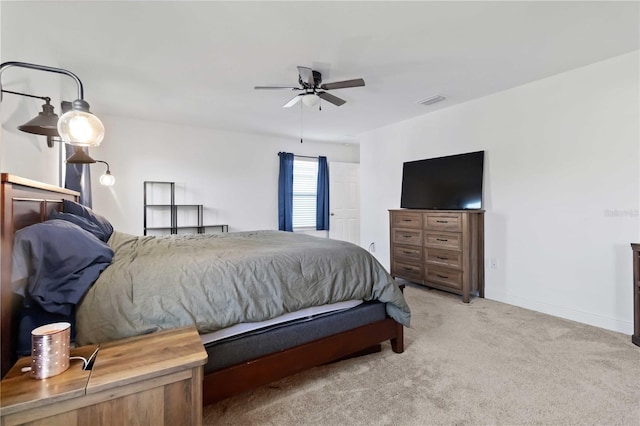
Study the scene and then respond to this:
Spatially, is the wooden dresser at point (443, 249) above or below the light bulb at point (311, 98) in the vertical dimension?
below

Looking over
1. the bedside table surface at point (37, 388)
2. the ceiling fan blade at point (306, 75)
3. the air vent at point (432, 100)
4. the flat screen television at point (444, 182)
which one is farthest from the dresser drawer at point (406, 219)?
the bedside table surface at point (37, 388)

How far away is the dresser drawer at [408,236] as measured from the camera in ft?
12.7

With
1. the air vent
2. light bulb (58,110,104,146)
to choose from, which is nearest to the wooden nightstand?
light bulb (58,110,104,146)

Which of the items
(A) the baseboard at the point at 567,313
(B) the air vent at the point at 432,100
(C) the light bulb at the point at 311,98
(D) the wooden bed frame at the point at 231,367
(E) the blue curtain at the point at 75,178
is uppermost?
(B) the air vent at the point at 432,100

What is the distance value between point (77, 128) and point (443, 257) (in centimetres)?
357

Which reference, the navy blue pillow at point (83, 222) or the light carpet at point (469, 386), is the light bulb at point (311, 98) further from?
the light carpet at point (469, 386)

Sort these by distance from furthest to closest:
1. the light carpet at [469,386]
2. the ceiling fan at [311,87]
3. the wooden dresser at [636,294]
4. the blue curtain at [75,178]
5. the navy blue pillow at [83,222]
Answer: the blue curtain at [75,178] < the ceiling fan at [311,87] < the wooden dresser at [636,294] < the navy blue pillow at [83,222] < the light carpet at [469,386]

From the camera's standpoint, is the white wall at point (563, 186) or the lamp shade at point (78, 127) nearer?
the lamp shade at point (78, 127)

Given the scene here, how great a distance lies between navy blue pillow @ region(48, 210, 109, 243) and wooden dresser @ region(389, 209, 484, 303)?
3.34m

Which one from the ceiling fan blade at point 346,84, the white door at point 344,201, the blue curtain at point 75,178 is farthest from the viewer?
the white door at point 344,201

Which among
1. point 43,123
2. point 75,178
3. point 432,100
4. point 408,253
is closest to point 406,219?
point 408,253

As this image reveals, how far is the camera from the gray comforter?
136 cm

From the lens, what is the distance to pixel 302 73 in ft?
8.84

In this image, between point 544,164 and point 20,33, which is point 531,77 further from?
point 20,33
